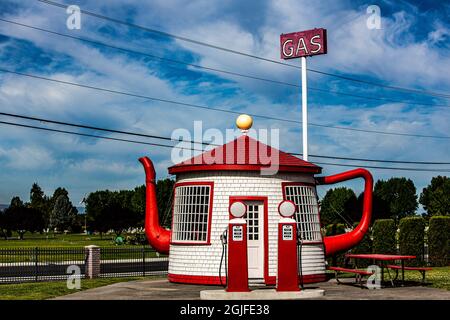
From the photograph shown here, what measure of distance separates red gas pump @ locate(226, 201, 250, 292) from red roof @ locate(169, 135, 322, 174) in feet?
12.7

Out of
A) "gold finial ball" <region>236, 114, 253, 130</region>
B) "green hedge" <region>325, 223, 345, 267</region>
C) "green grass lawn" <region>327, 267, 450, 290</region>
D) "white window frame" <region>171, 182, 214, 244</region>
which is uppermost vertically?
"gold finial ball" <region>236, 114, 253, 130</region>

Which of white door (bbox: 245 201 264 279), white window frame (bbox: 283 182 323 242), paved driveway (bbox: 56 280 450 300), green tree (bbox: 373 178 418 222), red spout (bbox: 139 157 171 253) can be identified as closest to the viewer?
paved driveway (bbox: 56 280 450 300)

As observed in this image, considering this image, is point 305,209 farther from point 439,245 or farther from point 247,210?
point 439,245

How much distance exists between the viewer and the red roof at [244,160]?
20031mm

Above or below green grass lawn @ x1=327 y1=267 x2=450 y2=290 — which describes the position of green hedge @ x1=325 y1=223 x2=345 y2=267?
above

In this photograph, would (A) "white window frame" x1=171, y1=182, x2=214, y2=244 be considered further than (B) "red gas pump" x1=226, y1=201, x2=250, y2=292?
Yes

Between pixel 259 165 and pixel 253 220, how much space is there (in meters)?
1.72

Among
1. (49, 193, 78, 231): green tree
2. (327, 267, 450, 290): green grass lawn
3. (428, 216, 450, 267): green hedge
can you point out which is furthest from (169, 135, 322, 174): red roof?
(49, 193, 78, 231): green tree

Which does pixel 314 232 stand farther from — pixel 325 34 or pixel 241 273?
pixel 325 34

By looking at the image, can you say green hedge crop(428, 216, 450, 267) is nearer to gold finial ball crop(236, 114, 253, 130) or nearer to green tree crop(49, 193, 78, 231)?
gold finial ball crop(236, 114, 253, 130)

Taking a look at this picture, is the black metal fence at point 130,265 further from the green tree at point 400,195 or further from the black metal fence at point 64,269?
the green tree at point 400,195

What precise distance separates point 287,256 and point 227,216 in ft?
12.1

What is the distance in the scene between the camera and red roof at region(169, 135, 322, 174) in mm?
20031

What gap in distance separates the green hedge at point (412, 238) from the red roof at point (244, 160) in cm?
1041
